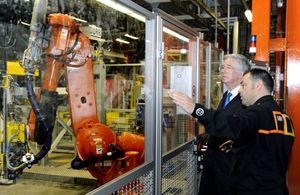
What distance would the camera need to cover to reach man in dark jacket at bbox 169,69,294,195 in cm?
230

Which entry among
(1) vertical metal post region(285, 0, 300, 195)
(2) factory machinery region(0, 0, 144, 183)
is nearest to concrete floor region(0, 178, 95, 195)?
(2) factory machinery region(0, 0, 144, 183)

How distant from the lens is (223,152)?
3.09 m

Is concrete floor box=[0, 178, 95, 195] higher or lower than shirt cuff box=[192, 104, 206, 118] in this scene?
lower

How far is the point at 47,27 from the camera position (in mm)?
2613

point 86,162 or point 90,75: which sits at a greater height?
point 90,75

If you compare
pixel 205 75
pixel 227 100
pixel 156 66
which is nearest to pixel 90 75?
pixel 156 66

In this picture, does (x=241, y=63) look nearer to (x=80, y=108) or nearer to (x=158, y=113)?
(x=158, y=113)

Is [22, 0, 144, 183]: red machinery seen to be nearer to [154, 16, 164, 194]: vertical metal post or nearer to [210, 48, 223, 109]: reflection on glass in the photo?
[154, 16, 164, 194]: vertical metal post

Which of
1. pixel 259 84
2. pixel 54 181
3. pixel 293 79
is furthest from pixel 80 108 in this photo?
pixel 54 181

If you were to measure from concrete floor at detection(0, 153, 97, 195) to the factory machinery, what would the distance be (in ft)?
6.99

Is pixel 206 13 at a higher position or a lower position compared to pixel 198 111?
higher

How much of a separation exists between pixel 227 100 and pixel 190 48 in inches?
28.2

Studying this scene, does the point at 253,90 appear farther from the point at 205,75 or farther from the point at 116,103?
the point at 116,103

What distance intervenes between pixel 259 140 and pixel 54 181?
4.80m
